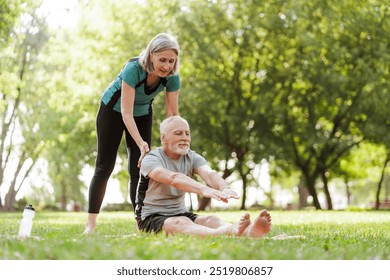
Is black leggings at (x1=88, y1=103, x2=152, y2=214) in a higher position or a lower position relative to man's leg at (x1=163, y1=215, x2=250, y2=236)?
higher

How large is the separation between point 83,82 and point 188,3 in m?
6.12

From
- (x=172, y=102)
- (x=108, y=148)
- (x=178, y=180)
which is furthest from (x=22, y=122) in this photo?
(x=178, y=180)

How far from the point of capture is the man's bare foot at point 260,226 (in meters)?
5.18

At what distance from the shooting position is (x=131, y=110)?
6.69 m

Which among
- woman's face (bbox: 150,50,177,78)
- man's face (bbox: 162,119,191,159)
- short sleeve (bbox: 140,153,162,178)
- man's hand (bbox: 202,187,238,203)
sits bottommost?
man's hand (bbox: 202,187,238,203)

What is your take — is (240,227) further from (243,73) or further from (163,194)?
(243,73)

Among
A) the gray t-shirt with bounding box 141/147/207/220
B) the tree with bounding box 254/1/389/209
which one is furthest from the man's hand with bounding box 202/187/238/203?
the tree with bounding box 254/1/389/209

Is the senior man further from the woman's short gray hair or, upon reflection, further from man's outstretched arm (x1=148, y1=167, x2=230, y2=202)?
the woman's short gray hair

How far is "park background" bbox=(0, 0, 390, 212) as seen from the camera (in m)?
25.3

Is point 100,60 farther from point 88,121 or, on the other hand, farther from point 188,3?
point 188,3

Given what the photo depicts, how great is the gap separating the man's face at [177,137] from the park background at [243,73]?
1883 centimetres

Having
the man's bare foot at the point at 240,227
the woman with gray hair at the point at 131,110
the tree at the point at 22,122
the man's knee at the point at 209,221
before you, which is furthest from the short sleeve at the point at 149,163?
the tree at the point at 22,122

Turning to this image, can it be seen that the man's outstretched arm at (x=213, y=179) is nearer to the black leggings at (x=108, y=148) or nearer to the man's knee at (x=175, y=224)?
the man's knee at (x=175, y=224)
